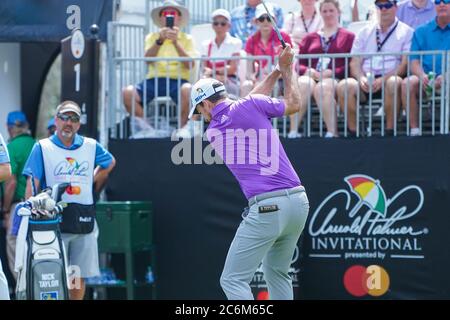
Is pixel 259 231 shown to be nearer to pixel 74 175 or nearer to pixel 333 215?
pixel 74 175

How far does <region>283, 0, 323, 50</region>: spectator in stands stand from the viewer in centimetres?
1234

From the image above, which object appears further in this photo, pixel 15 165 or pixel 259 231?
pixel 15 165

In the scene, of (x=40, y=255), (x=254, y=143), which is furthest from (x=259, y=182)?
(x=40, y=255)

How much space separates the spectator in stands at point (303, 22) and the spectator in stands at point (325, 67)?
17.0 inches

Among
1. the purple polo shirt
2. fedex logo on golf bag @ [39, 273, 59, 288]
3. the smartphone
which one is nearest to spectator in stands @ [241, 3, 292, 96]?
the smartphone

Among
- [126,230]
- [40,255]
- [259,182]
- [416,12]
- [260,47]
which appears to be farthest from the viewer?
[416,12]

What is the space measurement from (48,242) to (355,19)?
4.95 m

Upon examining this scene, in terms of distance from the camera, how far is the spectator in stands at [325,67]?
446 inches

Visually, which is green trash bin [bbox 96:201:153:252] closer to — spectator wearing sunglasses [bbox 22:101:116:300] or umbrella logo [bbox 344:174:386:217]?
spectator wearing sunglasses [bbox 22:101:116:300]

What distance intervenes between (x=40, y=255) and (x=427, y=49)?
4308mm

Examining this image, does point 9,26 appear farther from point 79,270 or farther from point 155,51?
point 79,270

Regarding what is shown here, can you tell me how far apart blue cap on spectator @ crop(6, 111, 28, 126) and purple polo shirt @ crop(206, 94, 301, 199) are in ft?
16.2

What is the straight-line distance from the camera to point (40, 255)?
9.86m
